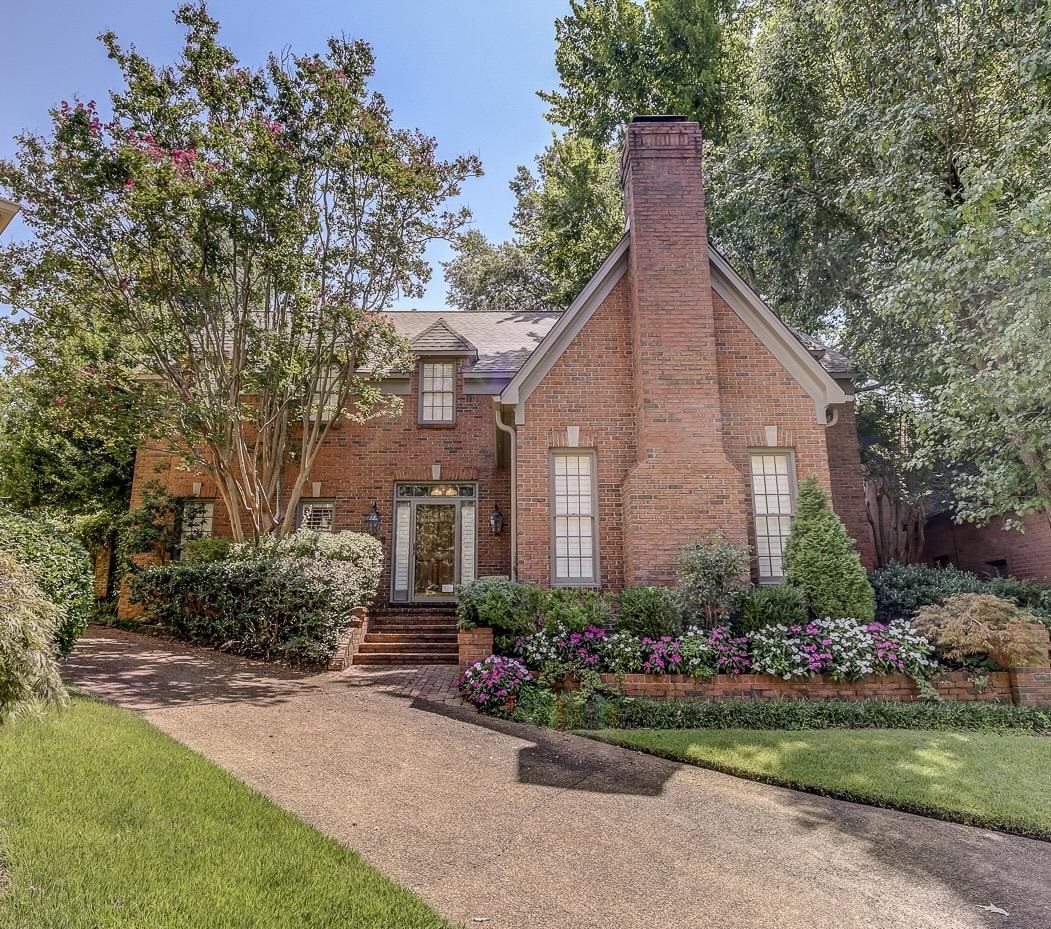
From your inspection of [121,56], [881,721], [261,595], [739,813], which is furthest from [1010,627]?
[121,56]

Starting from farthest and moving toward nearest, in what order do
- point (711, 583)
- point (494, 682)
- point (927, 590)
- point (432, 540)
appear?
1. point (432, 540)
2. point (927, 590)
3. point (711, 583)
4. point (494, 682)

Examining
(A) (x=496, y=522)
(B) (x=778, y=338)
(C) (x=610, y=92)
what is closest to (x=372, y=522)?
(A) (x=496, y=522)

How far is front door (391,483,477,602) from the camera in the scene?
13492 mm

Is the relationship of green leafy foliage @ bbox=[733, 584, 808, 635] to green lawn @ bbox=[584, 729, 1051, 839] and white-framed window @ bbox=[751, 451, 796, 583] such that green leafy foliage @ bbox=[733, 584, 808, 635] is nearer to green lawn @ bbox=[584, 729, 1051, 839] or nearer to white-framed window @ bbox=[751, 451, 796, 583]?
Answer: white-framed window @ bbox=[751, 451, 796, 583]

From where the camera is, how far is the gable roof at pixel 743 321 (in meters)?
10.2

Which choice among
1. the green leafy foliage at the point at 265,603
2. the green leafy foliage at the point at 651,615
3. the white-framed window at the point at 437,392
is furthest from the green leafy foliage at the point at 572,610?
the white-framed window at the point at 437,392

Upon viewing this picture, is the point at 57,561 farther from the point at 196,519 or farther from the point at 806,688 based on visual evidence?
the point at 806,688

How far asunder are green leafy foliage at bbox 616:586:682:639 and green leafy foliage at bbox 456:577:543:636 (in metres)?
1.16

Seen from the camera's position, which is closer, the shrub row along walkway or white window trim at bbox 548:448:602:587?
the shrub row along walkway

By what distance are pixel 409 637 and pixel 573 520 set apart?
3774mm

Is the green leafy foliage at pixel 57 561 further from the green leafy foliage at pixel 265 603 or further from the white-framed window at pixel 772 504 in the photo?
the white-framed window at pixel 772 504

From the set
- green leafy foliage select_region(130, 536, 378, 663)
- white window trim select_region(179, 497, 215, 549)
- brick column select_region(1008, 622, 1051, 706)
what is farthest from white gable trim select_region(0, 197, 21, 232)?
brick column select_region(1008, 622, 1051, 706)

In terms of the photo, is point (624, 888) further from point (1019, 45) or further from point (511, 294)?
point (511, 294)

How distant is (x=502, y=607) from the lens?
814 centimetres
